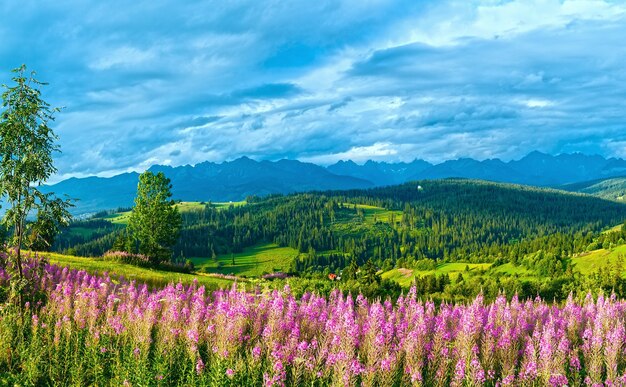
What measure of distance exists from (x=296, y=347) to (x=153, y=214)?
47.1 meters

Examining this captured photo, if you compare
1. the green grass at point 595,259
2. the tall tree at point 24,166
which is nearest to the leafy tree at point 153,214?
the tall tree at point 24,166

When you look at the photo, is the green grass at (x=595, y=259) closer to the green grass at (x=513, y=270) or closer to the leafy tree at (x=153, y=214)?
the green grass at (x=513, y=270)

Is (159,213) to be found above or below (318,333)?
above

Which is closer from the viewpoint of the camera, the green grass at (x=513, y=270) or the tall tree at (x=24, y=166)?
the tall tree at (x=24, y=166)

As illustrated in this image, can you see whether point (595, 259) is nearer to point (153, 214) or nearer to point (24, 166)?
point (153, 214)

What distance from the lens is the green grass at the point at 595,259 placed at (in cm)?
9971

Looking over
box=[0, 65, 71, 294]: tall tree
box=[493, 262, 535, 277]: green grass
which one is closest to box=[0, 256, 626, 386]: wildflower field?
box=[0, 65, 71, 294]: tall tree

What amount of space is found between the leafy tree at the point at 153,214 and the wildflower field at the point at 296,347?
129 feet

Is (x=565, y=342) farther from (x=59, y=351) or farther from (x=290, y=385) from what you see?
(x=59, y=351)

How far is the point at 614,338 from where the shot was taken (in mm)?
11906

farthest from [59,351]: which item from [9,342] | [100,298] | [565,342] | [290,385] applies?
[565,342]

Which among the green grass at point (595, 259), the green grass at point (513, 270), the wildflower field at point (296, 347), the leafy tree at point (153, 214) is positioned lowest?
the green grass at point (513, 270)

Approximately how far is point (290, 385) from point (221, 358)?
1.79m

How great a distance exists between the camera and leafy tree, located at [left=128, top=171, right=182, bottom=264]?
54.8 meters
